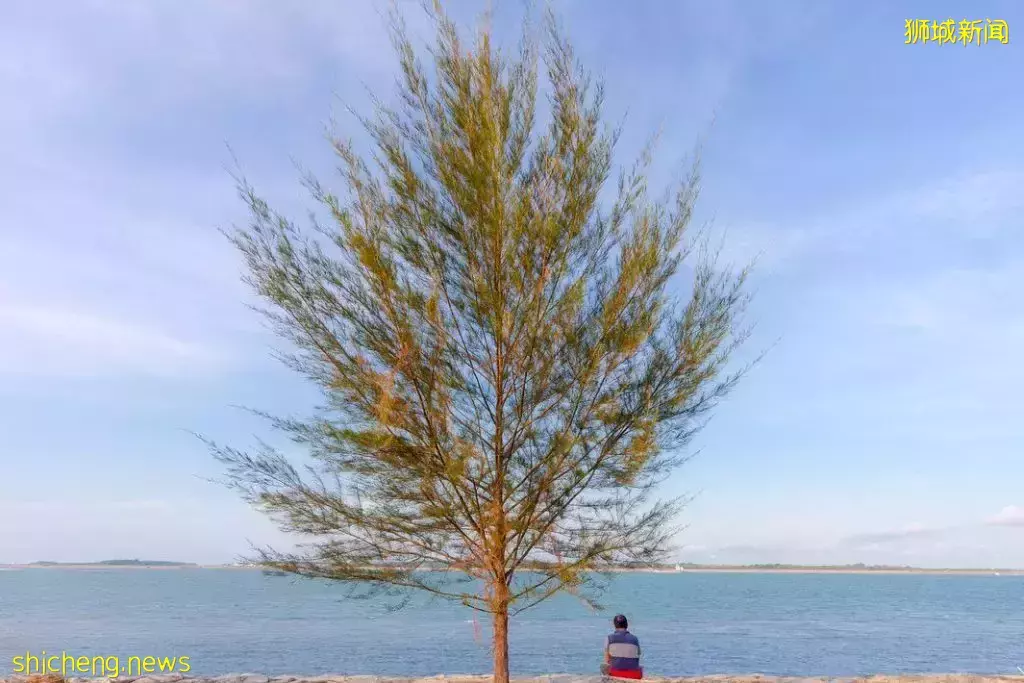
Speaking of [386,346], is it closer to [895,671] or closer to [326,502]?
[326,502]

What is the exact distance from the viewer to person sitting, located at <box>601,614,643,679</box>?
9.98 meters

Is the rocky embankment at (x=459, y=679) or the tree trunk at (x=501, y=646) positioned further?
the rocky embankment at (x=459, y=679)

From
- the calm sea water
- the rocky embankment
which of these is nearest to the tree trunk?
the calm sea water

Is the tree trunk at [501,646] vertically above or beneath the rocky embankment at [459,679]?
above

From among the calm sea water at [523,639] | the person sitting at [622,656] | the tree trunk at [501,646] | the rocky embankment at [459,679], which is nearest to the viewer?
the tree trunk at [501,646]

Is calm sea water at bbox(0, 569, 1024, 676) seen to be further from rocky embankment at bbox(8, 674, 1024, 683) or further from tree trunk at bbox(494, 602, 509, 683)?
rocky embankment at bbox(8, 674, 1024, 683)

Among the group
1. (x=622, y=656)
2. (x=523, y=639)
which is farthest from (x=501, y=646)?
(x=523, y=639)

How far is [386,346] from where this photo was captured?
8258 mm

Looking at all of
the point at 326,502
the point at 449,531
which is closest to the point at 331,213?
the point at 326,502

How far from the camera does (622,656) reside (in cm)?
1003

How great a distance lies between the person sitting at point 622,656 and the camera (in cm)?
998

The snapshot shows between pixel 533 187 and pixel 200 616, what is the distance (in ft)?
175

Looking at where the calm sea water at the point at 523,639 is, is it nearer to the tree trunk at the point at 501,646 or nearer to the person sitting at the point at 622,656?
the tree trunk at the point at 501,646

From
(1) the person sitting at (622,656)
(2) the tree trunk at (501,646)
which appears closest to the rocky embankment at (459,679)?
(1) the person sitting at (622,656)
